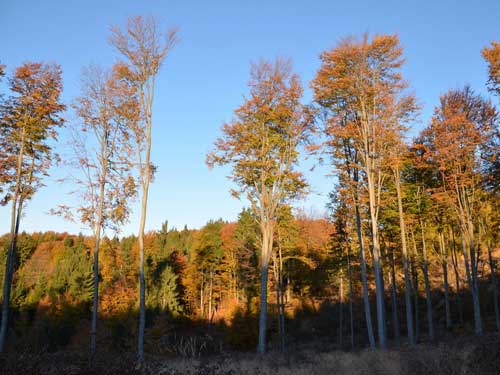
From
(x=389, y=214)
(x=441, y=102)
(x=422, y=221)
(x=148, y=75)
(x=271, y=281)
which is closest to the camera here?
(x=148, y=75)

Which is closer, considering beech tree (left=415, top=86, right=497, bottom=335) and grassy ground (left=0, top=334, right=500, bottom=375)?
grassy ground (left=0, top=334, right=500, bottom=375)

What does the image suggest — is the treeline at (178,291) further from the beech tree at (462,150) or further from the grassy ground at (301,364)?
the grassy ground at (301,364)

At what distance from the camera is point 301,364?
10117 millimetres

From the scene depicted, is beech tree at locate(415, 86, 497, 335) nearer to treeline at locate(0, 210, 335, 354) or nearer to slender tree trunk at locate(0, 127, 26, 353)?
treeline at locate(0, 210, 335, 354)

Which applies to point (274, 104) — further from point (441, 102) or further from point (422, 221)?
point (422, 221)

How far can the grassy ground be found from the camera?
221 inches

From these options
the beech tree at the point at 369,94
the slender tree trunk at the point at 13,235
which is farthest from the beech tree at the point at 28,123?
the beech tree at the point at 369,94

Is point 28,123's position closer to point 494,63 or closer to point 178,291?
point 494,63

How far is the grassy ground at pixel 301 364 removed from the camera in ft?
18.4

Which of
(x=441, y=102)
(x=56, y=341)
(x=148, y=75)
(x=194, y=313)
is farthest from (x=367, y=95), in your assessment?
(x=56, y=341)

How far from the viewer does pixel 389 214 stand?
21344 millimetres

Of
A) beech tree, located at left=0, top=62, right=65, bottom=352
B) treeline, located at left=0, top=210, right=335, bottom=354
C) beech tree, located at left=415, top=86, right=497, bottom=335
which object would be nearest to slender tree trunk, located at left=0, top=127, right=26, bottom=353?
beech tree, located at left=0, top=62, right=65, bottom=352

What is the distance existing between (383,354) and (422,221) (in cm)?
1528

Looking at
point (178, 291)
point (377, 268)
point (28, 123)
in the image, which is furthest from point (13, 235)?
point (178, 291)
